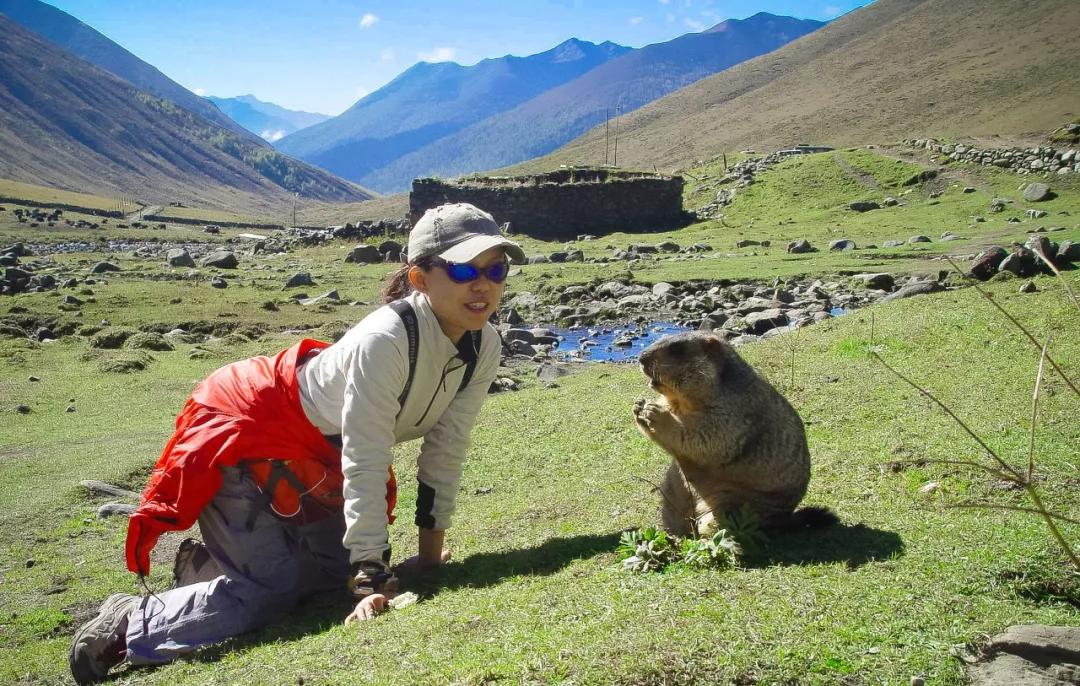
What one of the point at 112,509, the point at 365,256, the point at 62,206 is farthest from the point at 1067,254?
the point at 62,206

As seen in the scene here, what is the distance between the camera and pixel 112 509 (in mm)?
9375

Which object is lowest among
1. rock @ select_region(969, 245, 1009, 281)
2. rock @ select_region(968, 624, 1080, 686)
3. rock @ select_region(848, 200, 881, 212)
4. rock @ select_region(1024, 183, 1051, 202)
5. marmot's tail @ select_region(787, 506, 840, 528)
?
marmot's tail @ select_region(787, 506, 840, 528)

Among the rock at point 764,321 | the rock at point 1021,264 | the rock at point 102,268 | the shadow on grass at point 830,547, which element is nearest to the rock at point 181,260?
the rock at point 102,268

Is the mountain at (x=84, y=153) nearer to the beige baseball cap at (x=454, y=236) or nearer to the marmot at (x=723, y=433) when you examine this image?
the beige baseball cap at (x=454, y=236)

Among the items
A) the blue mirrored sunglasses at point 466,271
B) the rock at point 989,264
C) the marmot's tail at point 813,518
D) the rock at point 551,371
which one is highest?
the blue mirrored sunglasses at point 466,271

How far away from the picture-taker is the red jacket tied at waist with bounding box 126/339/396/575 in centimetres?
539

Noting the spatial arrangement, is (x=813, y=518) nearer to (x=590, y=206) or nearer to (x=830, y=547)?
(x=830, y=547)

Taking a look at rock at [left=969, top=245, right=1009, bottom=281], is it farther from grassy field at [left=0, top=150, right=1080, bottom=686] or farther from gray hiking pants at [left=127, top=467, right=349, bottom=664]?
gray hiking pants at [left=127, top=467, right=349, bottom=664]

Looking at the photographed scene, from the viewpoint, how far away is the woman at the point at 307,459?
17.4ft

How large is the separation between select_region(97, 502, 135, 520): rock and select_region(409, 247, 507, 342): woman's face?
19.4ft

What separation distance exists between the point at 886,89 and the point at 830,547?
101 metres

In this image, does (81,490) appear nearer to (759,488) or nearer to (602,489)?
(602,489)

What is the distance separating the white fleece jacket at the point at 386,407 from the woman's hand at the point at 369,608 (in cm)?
25

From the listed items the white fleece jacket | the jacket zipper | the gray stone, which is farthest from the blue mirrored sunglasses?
the gray stone
